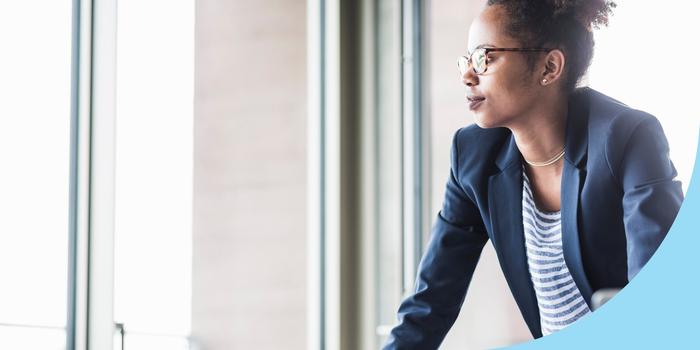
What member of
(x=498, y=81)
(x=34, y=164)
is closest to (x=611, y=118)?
(x=498, y=81)

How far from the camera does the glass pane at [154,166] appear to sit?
2119 millimetres

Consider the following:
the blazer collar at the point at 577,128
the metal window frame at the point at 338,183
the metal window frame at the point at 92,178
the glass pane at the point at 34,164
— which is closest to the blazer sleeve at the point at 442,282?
the blazer collar at the point at 577,128

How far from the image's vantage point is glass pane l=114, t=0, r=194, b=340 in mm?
2119

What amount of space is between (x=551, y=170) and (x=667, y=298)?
37 centimetres

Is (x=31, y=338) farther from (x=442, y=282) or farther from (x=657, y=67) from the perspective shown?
(x=657, y=67)

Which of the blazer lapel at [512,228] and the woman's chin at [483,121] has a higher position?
the woman's chin at [483,121]

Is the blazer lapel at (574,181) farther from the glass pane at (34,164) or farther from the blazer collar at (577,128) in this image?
the glass pane at (34,164)

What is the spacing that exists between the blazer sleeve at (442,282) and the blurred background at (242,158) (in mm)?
46

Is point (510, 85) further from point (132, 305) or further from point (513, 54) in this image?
point (132, 305)

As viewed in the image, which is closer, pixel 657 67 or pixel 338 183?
pixel 657 67

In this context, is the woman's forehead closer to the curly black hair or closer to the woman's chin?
the curly black hair

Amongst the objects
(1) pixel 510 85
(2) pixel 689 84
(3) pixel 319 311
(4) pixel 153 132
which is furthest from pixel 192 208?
(2) pixel 689 84

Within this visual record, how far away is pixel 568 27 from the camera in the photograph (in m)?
1.83

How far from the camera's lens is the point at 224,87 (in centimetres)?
259
